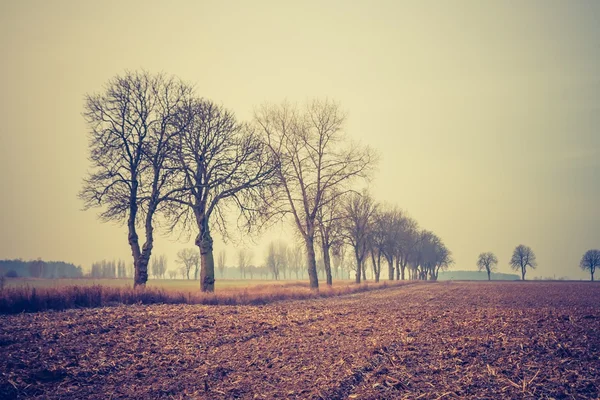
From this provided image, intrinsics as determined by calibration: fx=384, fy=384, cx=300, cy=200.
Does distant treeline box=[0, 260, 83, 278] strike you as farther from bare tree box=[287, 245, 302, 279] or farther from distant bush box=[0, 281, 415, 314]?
distant bush box=[0, 281, 415, 314]

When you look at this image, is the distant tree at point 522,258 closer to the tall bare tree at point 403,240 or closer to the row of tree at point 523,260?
the row of tree at point 523,260

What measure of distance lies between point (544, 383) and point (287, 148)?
28073mm

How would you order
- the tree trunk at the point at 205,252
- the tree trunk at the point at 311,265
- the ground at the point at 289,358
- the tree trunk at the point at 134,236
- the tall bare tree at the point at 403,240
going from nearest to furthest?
the ground at the point at 289,358
the tree trunk at the point at 134,236
the tree trunk at the point at 205,252
the tree trunk at the point at 311,265
the tall bare tree at the point at 403,240

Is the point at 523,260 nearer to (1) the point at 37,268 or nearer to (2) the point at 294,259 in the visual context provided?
(2) the point at 294,259

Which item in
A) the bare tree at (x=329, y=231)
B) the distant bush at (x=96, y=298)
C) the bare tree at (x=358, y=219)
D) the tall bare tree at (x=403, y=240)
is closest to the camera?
the distant bush at (x=96, y=298)

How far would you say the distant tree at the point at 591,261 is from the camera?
112956 millimetres

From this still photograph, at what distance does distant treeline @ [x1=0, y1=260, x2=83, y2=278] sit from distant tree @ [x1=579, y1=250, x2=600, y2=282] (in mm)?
145434

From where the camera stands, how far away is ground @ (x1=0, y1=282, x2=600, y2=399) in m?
6.58

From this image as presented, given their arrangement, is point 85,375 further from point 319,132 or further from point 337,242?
point 337,242

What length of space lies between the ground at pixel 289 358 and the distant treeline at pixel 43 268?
104353mm

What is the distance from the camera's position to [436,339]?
1036 centimetres

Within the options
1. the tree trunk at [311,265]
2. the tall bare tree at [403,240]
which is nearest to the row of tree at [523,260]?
the tall bare tree at [403,240]

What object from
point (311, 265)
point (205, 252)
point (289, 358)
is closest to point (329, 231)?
point (311, 265)

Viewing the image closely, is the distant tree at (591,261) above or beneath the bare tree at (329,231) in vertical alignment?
beneath
